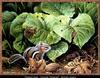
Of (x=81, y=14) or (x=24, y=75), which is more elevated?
(x=81, y=14)

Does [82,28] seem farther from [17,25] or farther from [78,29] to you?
[17,25]

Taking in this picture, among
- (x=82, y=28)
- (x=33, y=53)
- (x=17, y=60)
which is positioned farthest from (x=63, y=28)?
(x=17, y=60)

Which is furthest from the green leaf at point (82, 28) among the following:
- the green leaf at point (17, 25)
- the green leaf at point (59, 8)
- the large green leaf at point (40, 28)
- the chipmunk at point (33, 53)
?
the green leaf at point (17, 25)

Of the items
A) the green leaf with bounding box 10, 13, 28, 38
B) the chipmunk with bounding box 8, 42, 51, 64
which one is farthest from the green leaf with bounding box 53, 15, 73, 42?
the green leaf with bounding box 10, 13, 28, 38

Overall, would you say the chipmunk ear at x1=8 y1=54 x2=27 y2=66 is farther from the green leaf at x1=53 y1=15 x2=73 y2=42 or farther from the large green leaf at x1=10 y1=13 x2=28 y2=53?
the green leaf at x1=53 y1=15 x2=73 y2=42

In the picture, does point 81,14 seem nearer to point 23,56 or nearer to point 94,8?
point 94,8

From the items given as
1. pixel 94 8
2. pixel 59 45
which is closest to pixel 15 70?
pixel 59 45

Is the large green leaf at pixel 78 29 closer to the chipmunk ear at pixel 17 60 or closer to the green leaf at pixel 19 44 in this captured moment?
the green leaf at pixel 19 44
